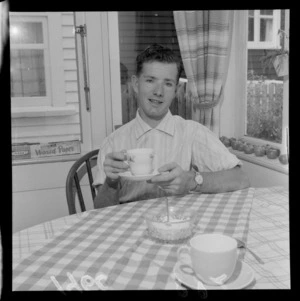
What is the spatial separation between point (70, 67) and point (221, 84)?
48 cm

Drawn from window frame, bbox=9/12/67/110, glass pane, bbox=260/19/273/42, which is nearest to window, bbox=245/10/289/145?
glass pane, bbox=260/19/273/42

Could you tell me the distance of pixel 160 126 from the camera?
3.62 ft

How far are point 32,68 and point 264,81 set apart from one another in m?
0.70

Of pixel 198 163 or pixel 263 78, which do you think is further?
pixel 263 78

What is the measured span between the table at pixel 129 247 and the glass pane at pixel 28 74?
437 millimetres

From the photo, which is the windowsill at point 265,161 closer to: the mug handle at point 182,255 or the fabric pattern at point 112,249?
the fabric pattern at point 112,249

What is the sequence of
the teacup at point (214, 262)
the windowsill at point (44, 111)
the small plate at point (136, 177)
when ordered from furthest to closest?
the windowsill at point (44, 111), the small plate at point (136, 177), the teacup at point (214, 262)

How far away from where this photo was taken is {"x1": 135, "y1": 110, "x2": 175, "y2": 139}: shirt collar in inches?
42.1

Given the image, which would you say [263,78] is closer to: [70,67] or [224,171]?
[224,171]

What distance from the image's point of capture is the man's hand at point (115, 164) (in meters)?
0.82

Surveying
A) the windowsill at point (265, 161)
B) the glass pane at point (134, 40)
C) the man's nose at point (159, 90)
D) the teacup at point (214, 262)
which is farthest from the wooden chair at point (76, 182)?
the teacup at point (214, 262)

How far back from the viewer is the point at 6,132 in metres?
0.42

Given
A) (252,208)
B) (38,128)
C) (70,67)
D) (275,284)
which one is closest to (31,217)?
(38,128)

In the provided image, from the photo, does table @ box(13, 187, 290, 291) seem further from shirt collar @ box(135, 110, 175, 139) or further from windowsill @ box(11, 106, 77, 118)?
windowsill @ box(11, 106, 77, 118)
